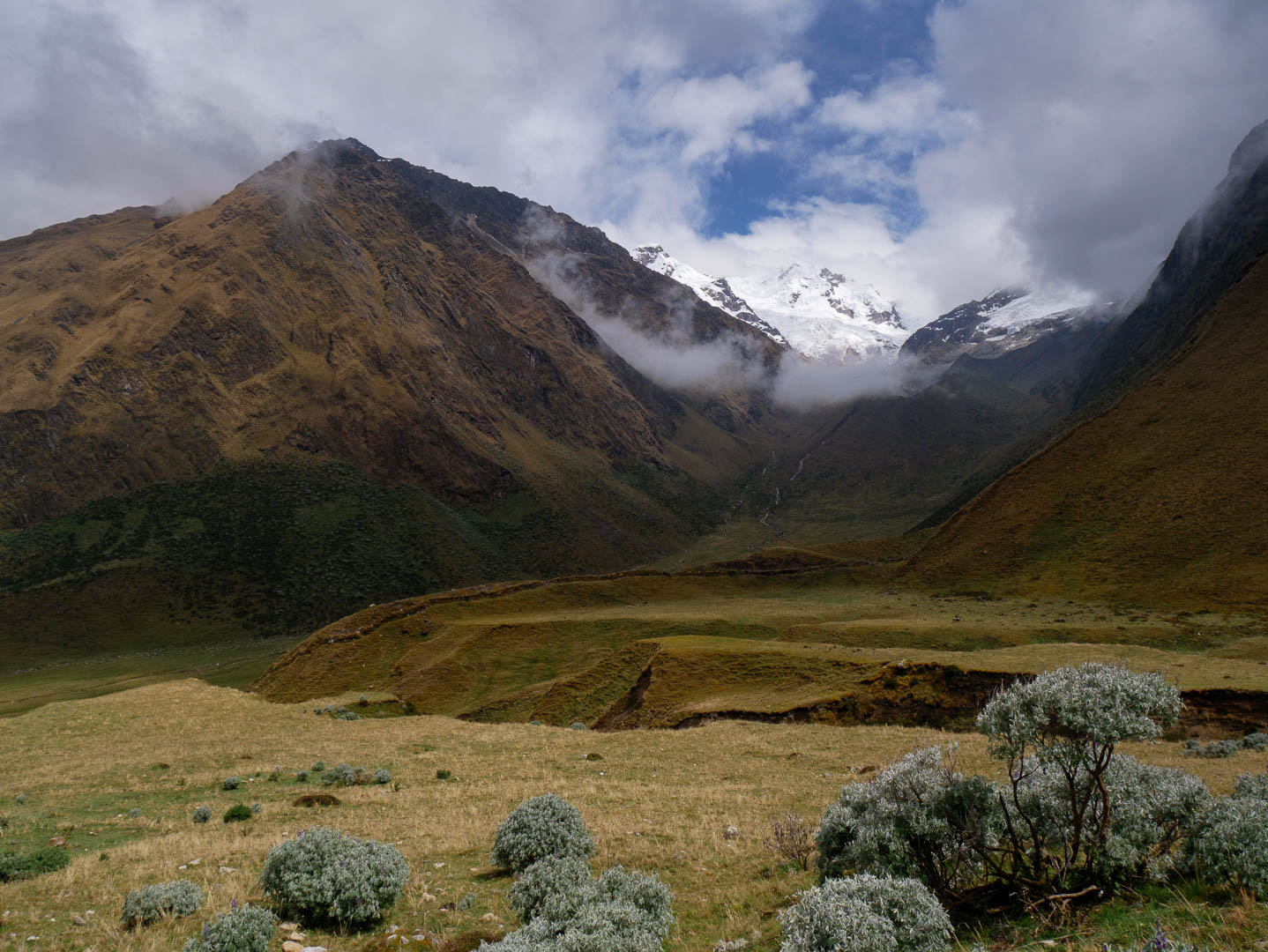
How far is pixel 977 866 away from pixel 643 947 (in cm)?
458

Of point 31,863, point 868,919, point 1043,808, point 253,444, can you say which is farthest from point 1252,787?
point 253,444

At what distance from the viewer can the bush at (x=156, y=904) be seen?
9.21m

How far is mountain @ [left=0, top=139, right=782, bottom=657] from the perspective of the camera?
10725 cm

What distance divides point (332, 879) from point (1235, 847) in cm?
1139

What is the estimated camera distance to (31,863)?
11.7m

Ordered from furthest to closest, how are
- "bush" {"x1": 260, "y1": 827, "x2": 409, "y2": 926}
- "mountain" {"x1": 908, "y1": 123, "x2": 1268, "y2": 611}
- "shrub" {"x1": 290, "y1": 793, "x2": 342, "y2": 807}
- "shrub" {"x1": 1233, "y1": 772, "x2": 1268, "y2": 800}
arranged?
"mountain" {"x1": 908, "y1": 123, "x2": 1268, "y2": 611} < "shrub" {"x1": 290, "y1": 793, "x2": 342, "y2": 807} < "bush" {"x1": 260, "y1": 827, "x2": 409, "y2": 926} < "shrub" {"x1": 1233, "y1": 772, "x2": 1268, "y2": 800}

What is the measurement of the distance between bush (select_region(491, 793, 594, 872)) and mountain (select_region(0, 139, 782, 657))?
107608 millimetres

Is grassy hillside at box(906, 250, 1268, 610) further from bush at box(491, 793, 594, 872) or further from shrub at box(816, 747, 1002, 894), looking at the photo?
bush at box(491, 793, 594, 872)

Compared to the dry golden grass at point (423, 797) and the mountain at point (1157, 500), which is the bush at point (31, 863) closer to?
the dry golden grass at point (423, 797)

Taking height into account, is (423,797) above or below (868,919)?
below

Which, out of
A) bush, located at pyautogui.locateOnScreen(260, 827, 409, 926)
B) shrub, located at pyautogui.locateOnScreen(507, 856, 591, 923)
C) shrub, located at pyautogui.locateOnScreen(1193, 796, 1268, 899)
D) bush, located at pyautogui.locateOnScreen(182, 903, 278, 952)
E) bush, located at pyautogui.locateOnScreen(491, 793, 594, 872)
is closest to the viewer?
shrub, located at pyautogui.locateOnScreen(1193, 796, 1268, 899)

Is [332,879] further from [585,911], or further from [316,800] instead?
[316,800]

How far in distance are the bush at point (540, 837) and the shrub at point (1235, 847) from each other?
8672 millimetres

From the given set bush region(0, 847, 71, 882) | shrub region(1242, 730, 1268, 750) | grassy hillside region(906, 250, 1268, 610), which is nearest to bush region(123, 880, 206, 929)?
bush region(0, 847, 71, 882)
